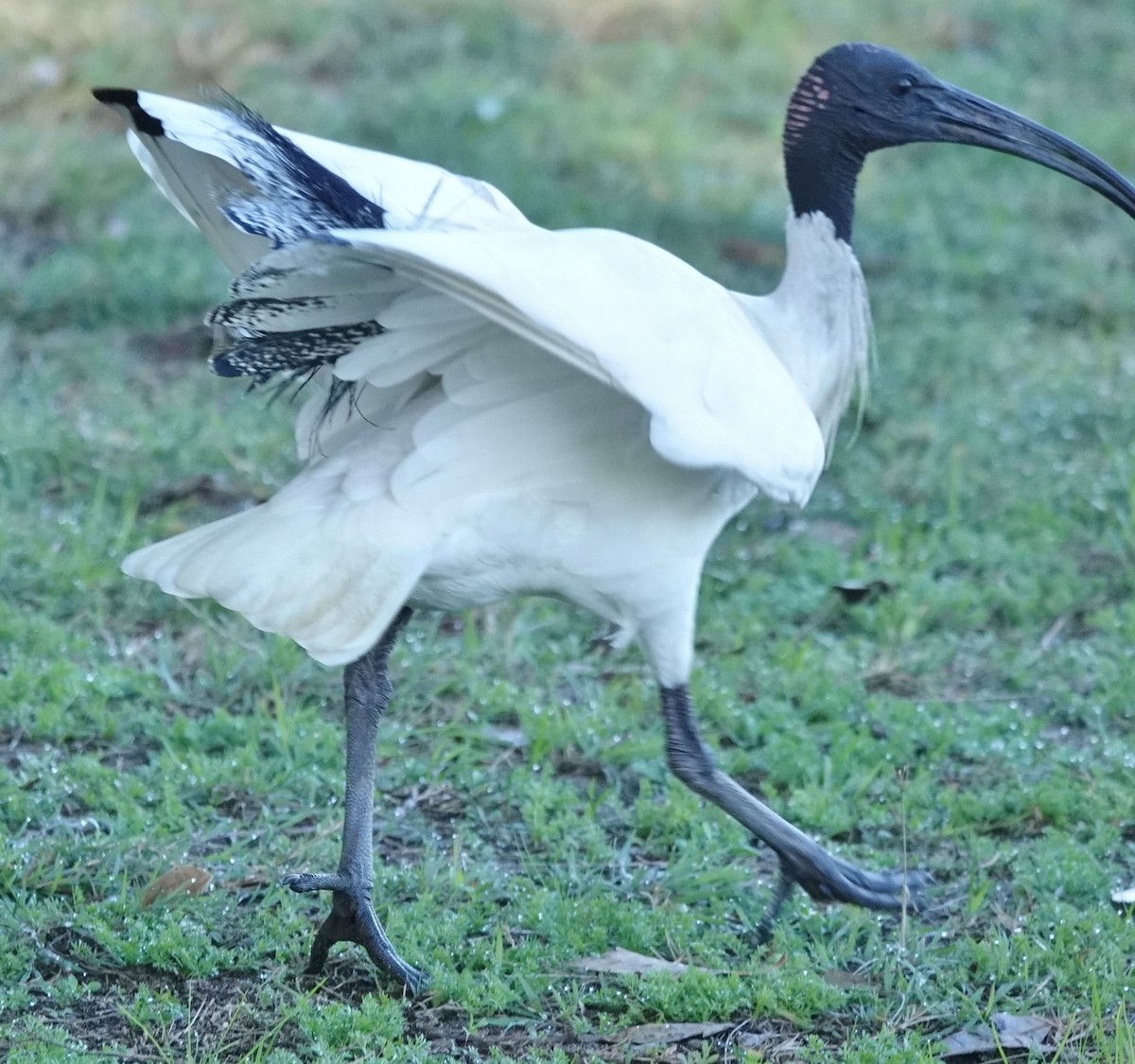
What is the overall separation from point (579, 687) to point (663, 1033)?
154cm

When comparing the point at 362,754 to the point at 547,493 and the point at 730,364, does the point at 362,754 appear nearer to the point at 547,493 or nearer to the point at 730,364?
the point at 547,493

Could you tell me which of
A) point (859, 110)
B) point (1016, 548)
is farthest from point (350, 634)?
point (1016, 548)

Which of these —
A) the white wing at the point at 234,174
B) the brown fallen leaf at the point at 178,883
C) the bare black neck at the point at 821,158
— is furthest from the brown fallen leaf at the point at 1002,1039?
the white wing at the point at 234,174

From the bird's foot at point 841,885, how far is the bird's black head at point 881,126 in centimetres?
129

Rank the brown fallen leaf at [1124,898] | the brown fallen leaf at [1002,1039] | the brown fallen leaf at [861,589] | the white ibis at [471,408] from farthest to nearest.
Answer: the brown fallen leaf at [861,589] < the brown fallen leaf at [1124,898] < the brown fallen leaf at [1002,1039] < the white ibis at [471,408]

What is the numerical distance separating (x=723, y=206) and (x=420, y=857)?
4473 millimetres

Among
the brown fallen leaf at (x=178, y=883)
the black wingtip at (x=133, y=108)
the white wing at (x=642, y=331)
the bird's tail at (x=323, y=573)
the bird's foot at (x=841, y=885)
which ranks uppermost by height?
the black wingtip at (x=133, y=108)

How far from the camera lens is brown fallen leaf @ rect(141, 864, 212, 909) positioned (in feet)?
11.6

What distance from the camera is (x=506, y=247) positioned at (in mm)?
2904

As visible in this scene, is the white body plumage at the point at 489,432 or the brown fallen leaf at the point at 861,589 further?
the brown fallen leaf at the point at 861,589

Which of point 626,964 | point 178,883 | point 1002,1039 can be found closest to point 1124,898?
point 1002,1039

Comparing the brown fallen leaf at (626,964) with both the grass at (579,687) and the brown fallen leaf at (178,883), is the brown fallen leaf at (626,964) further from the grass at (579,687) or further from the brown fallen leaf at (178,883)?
the brown fallen leaf at (178,883)

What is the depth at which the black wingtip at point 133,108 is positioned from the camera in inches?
121

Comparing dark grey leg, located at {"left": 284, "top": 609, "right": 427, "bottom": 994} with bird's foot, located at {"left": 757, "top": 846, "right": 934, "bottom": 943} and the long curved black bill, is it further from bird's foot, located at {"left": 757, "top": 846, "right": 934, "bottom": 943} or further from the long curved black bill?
the long curved black bill
